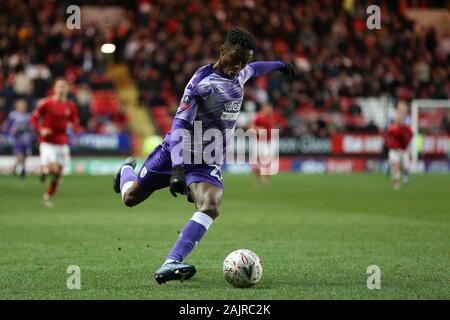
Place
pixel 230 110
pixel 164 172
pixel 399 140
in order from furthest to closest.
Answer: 1. pixel 399 140
2. pixel 164 172
3. pixel 230 110

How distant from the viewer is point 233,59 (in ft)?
24.9

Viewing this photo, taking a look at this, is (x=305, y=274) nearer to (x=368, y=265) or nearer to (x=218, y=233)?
(x=368, y=265)

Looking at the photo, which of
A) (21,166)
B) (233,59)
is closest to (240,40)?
(233,59)

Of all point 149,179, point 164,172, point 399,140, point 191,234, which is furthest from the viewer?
point 399,140

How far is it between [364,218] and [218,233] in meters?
3.36

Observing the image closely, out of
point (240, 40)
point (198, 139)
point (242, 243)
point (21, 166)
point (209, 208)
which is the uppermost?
point (240, 40)

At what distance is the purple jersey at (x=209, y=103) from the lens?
7531 mm

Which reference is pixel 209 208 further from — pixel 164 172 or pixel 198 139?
pixel 164 172

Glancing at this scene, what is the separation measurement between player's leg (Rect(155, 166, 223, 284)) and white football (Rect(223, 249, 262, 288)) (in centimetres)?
32

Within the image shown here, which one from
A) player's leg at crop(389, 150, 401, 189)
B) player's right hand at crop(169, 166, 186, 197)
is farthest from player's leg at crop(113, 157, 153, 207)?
player's leg at crop(389, 150, 401, 189)

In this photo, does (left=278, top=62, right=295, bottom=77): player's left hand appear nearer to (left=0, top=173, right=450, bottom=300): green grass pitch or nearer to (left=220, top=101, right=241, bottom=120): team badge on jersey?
(left=220, top=101, right=241, bottom=120): team badge on jersey

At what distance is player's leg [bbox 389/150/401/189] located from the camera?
2266cm

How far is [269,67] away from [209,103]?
1.35 metres
